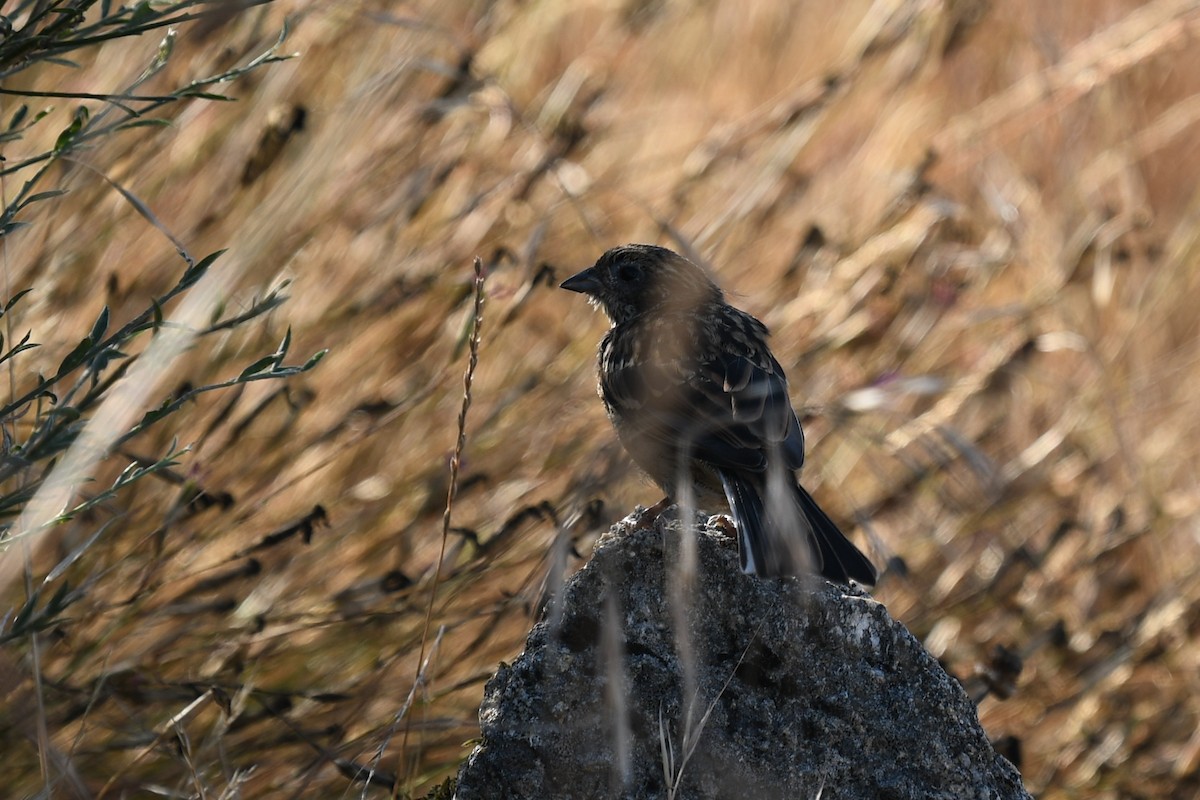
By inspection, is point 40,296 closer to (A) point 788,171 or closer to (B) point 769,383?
(B) point 769,383

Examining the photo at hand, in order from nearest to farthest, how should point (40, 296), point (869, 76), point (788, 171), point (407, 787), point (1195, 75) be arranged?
point (407, 787) → point (40, 296) → point (788, 171) → point (869, 76) → point (1195, 75)

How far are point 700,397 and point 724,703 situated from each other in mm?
1094

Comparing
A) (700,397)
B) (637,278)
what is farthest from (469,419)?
(700,397)

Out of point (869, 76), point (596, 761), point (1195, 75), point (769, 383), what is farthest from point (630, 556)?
point (1195, 75)

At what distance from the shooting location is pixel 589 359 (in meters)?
4.05

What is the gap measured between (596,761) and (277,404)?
7.21ft

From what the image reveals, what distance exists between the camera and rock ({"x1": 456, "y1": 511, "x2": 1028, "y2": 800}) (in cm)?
214

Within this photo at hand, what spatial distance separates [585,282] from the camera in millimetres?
3830

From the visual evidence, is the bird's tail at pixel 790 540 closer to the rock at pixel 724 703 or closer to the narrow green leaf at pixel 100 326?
the rock at pixel 724 703

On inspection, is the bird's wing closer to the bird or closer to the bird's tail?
the bird

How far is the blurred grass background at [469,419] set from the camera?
3.04 meters

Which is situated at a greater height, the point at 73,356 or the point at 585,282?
the point at 73,356

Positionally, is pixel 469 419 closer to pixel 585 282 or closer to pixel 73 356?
pixel 585 282

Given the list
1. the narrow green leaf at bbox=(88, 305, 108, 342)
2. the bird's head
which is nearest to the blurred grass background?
the bird's head
